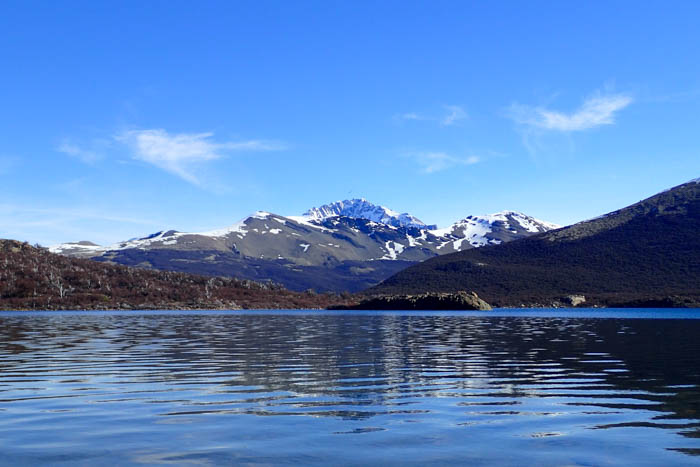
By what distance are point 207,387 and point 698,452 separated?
18542 mm

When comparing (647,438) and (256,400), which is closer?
(647,438)

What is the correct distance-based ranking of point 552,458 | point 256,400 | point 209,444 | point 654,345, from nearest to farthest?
1. point 552,458
2. point 209,444
3. point 256,400
4. point 654,345

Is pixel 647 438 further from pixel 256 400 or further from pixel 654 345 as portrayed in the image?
pixel 654 345

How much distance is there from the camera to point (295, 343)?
187 feet

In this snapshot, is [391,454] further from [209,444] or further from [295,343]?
[295,343]

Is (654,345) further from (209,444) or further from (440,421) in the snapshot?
(209,444)

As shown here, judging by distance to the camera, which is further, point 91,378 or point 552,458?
point 91,378

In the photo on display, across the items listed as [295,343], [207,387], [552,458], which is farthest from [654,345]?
[552,458]

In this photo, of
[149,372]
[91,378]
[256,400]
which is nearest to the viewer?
[256,400]

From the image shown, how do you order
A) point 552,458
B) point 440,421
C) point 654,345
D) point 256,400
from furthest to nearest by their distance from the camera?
1. point 654,345
2. point 256,400
3. point 440,421
4. point 552,458

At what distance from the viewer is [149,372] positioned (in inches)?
1304

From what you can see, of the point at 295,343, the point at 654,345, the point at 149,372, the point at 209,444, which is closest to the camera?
the point at 209,444

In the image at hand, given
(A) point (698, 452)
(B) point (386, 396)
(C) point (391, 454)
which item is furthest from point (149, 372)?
(A) point (698, 452)

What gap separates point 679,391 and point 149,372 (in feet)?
79.7
